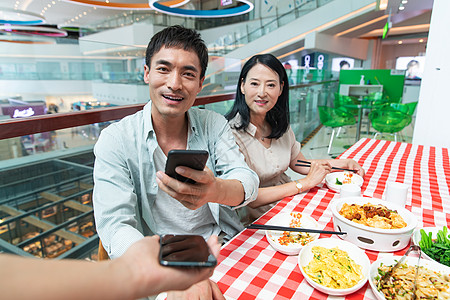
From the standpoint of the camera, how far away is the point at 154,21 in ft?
45.4

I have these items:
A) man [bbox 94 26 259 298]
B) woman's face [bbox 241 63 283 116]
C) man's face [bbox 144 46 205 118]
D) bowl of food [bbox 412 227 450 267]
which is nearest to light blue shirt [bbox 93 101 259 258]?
man [bbox 94 26 259 298]

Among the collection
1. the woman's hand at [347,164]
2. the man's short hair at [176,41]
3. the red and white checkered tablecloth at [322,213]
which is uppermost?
the man's short hair at [176,41]

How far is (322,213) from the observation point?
3.96 ft

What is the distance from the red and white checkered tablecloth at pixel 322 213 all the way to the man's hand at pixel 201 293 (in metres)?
0.05

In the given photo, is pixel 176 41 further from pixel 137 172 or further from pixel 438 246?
pixel 438 246

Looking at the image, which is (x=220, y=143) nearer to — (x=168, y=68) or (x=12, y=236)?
(x=168, y=68)

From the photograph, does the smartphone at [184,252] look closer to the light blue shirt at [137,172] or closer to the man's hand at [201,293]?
the man's hand at [201,293]

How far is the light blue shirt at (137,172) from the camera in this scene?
2.91 feet

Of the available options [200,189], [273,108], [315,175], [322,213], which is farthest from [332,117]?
[200,189]

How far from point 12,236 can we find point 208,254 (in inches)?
139

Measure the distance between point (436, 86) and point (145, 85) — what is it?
591 cm

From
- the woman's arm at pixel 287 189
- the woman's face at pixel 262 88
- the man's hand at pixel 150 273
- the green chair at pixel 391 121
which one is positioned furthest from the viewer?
the green chair at pixel 391 121

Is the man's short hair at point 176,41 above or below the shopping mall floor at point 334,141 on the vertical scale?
above

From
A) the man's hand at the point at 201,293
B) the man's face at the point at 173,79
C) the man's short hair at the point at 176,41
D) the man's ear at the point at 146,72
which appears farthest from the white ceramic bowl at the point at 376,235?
the man's ear at the point at 146,72
